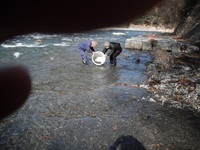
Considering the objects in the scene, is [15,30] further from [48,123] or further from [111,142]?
[48,123]

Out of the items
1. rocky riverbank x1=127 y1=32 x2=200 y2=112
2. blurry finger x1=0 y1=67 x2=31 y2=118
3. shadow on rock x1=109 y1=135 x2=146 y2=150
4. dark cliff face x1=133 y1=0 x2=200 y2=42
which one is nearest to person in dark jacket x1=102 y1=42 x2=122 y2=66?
rocky riverbank x1=127 y1=32 x2=200 y2=112

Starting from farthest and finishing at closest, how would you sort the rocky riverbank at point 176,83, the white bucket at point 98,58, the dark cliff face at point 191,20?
the dark cliff face at point 191,20 → the white bucket at point 98,58 → the rocky riverbank at point 176,83

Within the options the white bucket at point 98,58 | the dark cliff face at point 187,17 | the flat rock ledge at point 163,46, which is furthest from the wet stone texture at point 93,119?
the dark cliff face at point 187,17

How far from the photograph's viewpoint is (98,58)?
1348 cm

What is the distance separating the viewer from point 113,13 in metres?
1.04

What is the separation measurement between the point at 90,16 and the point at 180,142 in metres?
5.17

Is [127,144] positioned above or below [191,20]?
below

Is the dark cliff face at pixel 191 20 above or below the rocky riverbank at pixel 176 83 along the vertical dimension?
above

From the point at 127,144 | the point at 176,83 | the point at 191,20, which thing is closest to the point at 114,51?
the point at 176,83

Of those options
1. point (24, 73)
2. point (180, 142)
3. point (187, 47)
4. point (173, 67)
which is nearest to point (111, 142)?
point (180, 142)

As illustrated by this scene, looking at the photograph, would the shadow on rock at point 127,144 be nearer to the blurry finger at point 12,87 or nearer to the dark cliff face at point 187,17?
the blurry finger at point 12,87

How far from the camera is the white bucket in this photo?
13.2m

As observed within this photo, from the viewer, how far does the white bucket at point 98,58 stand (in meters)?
13.2

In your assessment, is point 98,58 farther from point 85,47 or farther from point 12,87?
point 12,87
